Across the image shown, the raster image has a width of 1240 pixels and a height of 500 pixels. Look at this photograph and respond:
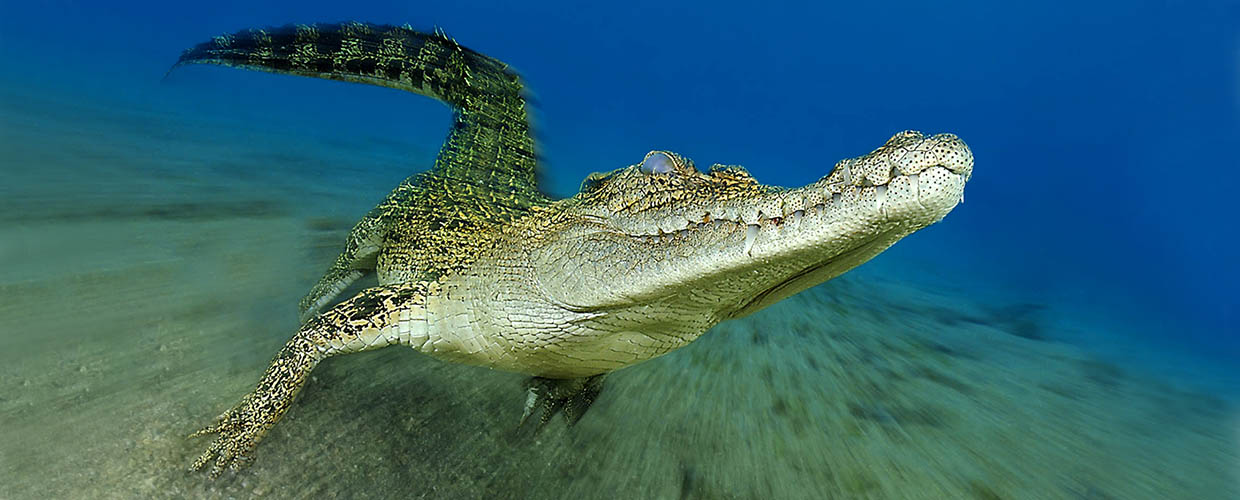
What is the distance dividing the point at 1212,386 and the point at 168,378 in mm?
9022

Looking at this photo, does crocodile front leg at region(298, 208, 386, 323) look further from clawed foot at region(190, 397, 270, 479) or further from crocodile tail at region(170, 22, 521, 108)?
clawed foot at region(190, 397, 270, 479)

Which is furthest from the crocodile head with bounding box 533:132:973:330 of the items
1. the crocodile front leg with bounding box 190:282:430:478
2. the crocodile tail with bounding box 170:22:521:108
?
the crocodile tail with bounding box 170:22:521:108

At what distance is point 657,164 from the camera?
1810mm

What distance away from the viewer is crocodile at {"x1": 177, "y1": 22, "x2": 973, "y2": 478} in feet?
3.91

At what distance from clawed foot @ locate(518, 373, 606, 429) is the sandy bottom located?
0.30ft

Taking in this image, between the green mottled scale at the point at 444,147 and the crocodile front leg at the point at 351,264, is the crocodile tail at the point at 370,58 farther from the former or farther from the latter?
the crocodile front leg at the point at 351,264

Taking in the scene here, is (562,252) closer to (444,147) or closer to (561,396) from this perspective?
(561,396)

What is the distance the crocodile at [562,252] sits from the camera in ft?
3.91

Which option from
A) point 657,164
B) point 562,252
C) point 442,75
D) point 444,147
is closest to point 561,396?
point 562,252

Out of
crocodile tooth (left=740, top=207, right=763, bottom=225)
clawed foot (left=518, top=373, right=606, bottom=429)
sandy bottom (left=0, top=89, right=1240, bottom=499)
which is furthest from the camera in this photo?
clawed foot (left=518, top=373, right=606, bottom=429)

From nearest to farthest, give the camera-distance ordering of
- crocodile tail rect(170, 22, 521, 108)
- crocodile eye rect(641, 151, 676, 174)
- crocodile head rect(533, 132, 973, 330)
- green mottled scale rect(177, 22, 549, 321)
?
1. crocodile head rect(533, 132, 973, 330)
2. crocodile eye rect(641, 151, 676, 174)
3. green mottled scale rect(177, 22, 549, 321)
4. crocodile tail rect(170, 22, 521, 108)

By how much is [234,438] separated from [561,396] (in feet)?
4.21

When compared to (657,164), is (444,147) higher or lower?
higher

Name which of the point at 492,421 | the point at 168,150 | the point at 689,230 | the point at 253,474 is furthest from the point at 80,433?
the point at 168,150
